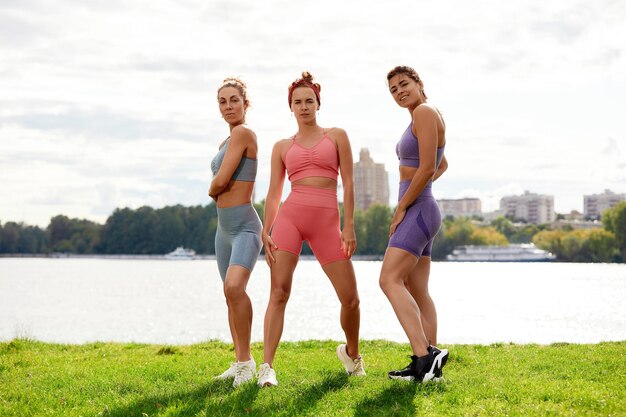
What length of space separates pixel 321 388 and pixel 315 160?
228cm

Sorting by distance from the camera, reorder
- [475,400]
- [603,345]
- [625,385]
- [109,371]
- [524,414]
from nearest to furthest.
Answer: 1. [524,414]
2. [475,400]
3. [625,385]
4. [109,371]
5. [603,345]

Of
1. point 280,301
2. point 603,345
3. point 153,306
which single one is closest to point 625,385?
point 280,301

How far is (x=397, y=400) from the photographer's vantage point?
7105 mm

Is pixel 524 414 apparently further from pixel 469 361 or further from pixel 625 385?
pixel 469 361

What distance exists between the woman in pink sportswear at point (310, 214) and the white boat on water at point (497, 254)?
147 m

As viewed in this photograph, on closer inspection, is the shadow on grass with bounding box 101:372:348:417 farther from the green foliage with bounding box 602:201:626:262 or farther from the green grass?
the green foliage with bounding box 602:201:626:262

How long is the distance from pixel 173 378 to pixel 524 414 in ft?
13.4

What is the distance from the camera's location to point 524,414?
6492mm

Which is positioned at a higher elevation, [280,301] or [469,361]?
[280,301]

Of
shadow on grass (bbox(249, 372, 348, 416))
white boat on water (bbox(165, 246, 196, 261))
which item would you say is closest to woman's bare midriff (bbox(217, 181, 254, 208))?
shadow on grass (bbox(249, 372, 348, 416))

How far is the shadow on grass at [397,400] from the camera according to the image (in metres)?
6.72

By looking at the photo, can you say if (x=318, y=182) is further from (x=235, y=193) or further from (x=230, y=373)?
(x=230, y=373)

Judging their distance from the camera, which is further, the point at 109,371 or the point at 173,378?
the point at 109,371

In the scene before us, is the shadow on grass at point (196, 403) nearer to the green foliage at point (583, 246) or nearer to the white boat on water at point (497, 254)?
the green foliage at point (583, 246)
